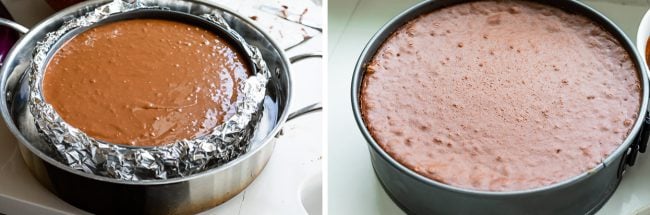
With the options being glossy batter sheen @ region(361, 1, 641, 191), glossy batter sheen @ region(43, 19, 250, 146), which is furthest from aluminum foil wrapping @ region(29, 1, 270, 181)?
glossy batter sheen @ region(361, 1, 641, 191)

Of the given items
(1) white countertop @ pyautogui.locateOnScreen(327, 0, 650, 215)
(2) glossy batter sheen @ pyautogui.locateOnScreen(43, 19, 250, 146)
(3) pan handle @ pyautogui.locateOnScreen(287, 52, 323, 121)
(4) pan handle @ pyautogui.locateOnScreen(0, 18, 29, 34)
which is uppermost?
(4) pan handle @ pyautogui.locateOnScreen(0, 18, 29, 34)

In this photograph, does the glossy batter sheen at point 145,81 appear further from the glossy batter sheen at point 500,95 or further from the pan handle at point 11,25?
the glossy batter sheen at point 500,95

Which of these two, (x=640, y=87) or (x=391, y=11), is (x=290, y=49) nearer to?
(x=391, y=11)

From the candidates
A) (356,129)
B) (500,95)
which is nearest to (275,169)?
(356,129)

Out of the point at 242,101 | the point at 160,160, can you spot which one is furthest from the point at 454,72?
the point at 160,160

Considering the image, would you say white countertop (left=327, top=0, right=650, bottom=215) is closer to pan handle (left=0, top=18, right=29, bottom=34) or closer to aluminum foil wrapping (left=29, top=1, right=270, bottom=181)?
aluminum foil wrapping (left=29, top=1, right=270, bottom=181)

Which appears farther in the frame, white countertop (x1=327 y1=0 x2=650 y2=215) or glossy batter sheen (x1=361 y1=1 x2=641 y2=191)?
white countertop (x1=327 y1=0 x2=650 y2=215)

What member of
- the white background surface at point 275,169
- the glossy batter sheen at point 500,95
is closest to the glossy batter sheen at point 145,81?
the white background surface at point 275,169
